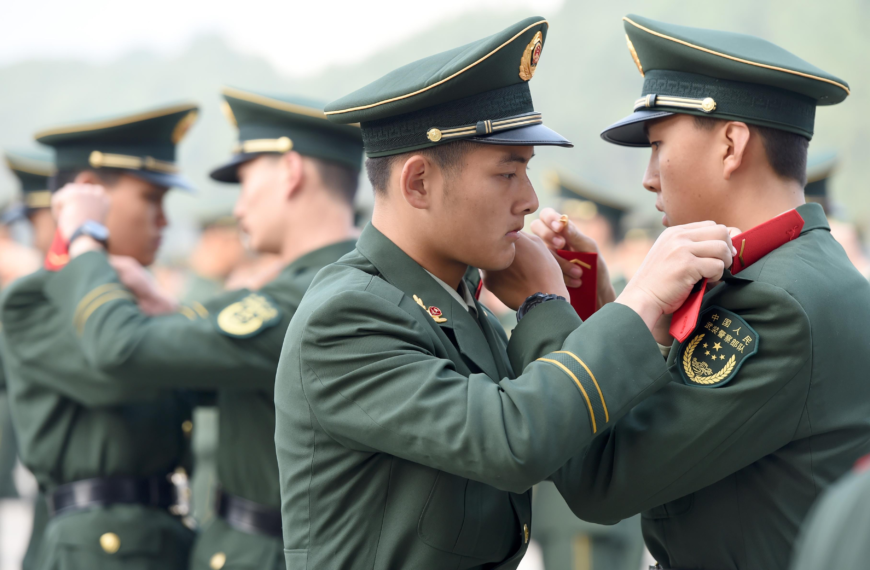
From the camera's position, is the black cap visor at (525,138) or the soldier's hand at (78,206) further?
the soldier's hand at (78,206)

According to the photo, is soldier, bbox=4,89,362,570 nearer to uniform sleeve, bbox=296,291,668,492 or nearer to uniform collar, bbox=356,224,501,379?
uniform collar, bbox=356,224,501,379

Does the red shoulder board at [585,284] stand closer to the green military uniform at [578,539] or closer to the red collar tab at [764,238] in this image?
the red collar tab at [764,238]

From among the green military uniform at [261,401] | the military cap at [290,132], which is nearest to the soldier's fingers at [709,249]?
the green military uniform at [261,401]

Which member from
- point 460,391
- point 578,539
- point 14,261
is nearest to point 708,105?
point 460,391

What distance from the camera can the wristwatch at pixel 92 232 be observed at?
146 inches

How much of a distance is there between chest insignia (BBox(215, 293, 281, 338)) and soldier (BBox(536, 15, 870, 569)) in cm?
152

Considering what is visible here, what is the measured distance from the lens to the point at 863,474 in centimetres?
96

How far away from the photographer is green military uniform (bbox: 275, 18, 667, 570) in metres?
1.83

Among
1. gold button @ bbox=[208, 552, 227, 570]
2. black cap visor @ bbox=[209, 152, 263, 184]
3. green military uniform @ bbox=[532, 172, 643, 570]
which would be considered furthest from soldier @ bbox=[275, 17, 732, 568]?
green military uniform @ bbox=[532, 172, 643, 570]

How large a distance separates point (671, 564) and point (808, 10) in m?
20.2

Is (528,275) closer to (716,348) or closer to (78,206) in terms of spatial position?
(716,348)

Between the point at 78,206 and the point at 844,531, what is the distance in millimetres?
3545

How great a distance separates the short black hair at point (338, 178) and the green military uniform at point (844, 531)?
2.90 m

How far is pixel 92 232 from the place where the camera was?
12.2ft
